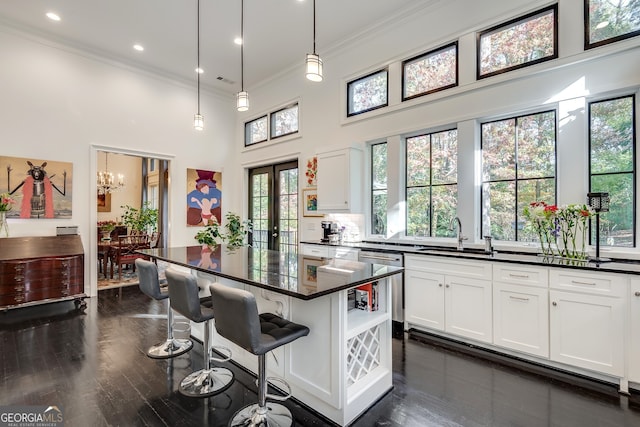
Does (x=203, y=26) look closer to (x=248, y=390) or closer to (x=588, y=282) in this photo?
(x=248, y=390)

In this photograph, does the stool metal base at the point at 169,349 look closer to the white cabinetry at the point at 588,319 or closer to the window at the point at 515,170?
the white cabinetry at the point at 588,319

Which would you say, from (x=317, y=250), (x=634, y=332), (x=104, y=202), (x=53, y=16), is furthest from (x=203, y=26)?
(x=104, y=202)

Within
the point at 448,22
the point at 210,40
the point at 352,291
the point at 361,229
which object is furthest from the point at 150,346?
the point at 448,22

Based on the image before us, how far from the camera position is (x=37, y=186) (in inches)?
193

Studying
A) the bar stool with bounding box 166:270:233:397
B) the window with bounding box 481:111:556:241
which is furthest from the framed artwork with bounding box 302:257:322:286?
the window with bounding box 481:111:556:241

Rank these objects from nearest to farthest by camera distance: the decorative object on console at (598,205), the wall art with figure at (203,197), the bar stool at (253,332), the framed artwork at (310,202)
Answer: the bar stool at (253,332) < the decorative object on console at (598,205) < the framed artwork at (310,202) < the wall art with figure at (203,197)

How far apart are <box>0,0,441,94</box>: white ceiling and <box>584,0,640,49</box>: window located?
1730 mm

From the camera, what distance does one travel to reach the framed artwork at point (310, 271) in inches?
78.3

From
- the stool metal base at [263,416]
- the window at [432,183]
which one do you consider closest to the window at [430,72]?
the window at [432,183]

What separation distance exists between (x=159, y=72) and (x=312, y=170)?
3670 millimetres

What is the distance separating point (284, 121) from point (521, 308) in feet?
17.1

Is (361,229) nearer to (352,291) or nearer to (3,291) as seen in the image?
(352,291)

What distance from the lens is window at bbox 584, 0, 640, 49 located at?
113 inches

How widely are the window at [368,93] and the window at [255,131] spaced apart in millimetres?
2373
